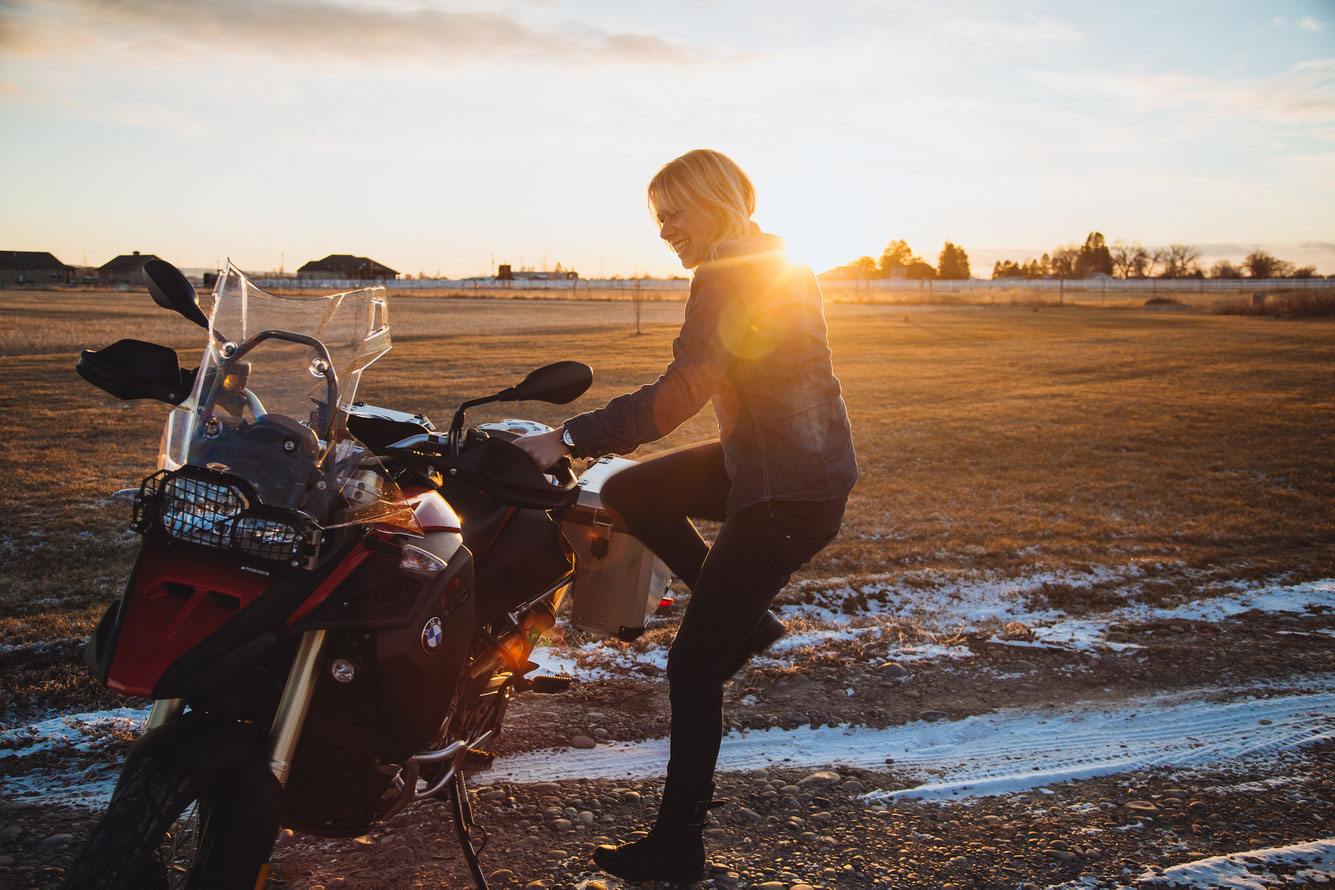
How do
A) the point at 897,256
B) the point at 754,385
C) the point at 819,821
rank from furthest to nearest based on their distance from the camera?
the point at 897,256 → the point at 819,821 → the point at 754,385

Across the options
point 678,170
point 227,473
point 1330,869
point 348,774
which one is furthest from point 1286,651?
point 227,473

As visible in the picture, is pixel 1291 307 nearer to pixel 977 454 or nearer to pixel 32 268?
pixel 977 454

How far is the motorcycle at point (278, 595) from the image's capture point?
1.91 metres

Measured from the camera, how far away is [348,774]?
2.19m

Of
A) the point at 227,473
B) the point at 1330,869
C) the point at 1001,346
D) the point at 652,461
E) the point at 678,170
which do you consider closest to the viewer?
the point at 227,473

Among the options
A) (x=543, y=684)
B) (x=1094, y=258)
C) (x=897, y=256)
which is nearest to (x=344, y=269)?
(x=897, y=256)

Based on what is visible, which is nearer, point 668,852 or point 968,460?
point 668,852

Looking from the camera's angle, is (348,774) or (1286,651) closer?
(348,774)

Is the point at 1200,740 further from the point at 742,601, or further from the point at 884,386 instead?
the point at 884,386

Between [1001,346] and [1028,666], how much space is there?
28102 millimetres

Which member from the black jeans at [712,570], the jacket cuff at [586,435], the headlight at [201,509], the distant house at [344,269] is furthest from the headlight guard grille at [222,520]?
the distant house at [344,269]

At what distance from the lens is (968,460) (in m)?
11.1

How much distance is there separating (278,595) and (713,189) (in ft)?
5.25

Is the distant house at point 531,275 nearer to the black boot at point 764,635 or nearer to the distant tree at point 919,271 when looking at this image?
the distant tree at point 919,271
